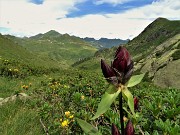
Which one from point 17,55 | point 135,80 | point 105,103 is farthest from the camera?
point 17,55

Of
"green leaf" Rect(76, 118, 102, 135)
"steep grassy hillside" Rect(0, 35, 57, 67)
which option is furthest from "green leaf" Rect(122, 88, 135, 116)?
"steep grassy hillside" Rect(0, 35, 57, 67)

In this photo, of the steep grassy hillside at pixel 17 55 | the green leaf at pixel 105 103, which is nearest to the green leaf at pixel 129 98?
the green leaf at pixel 105 103

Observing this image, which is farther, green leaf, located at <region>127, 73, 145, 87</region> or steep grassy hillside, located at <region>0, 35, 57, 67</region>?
steep grassy hillside, located at <region>0, 35, 57, 67</region>

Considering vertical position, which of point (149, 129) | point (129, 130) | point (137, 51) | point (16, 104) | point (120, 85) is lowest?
point (137, 51)

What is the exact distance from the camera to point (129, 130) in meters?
2.03

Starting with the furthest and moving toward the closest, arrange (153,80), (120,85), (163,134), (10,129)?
(153,80) → (10,129) → (163,134) → (120,85)

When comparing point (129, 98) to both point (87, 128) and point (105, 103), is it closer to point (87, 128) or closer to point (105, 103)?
point (105, 103)

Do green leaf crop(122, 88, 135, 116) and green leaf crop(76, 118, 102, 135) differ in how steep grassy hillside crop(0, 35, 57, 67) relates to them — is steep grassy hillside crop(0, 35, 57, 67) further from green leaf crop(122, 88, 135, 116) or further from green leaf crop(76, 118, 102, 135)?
green leaf crop(122, 88, 135, 116)

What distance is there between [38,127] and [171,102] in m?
3.10

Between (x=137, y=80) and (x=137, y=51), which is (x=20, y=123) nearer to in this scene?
(x=137, y=80)

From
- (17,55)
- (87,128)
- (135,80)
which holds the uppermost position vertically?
(135,80)

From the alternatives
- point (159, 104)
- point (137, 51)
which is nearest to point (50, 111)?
point (159, 104)

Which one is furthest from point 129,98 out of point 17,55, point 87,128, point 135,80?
point 17,55

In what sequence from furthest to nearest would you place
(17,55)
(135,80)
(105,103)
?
(17,55) → (135,80) → (105,103)
